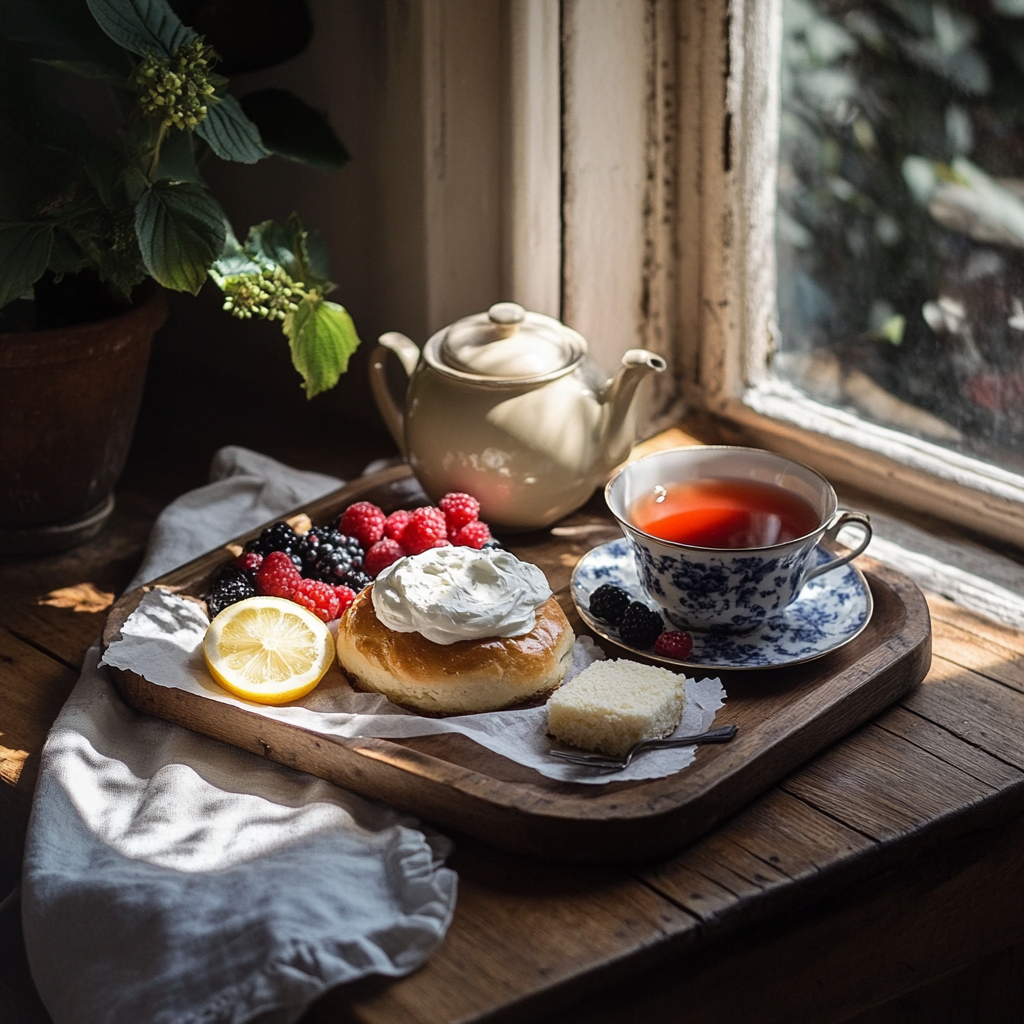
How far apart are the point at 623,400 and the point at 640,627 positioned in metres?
0.30

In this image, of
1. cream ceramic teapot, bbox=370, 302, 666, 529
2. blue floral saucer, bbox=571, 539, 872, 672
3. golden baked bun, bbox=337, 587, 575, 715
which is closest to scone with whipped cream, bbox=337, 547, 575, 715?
golden baked bun, bbox=337, 587, 575, 715

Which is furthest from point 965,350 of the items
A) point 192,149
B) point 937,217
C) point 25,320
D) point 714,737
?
point 25,320

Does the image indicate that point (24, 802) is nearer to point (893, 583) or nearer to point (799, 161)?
point (893, 583)

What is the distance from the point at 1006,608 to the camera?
4.28ft

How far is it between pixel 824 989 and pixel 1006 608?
494 millimetres

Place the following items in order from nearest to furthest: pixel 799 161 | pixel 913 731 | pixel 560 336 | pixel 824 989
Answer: pixel 824 989, pixel 913 731, pixel 560 336, pixel 799 161

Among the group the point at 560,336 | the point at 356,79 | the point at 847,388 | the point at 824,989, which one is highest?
the point at 356,79

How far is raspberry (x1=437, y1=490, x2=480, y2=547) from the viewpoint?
1316mm

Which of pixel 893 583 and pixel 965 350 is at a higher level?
pixel 965 350

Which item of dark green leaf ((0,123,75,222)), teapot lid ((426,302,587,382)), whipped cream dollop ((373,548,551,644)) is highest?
dark green leaf ((0,123,75,222))

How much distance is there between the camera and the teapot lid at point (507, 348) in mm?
1321

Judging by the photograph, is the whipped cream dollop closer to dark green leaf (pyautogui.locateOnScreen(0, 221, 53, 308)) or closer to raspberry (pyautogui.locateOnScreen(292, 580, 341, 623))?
raspberry (pyautogui.locateOnScreen(292, 580, 341, 623))

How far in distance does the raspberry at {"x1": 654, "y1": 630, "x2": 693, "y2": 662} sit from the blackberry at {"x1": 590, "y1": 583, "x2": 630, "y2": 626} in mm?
58

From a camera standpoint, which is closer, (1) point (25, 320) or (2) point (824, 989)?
(2) point (824, 989)
